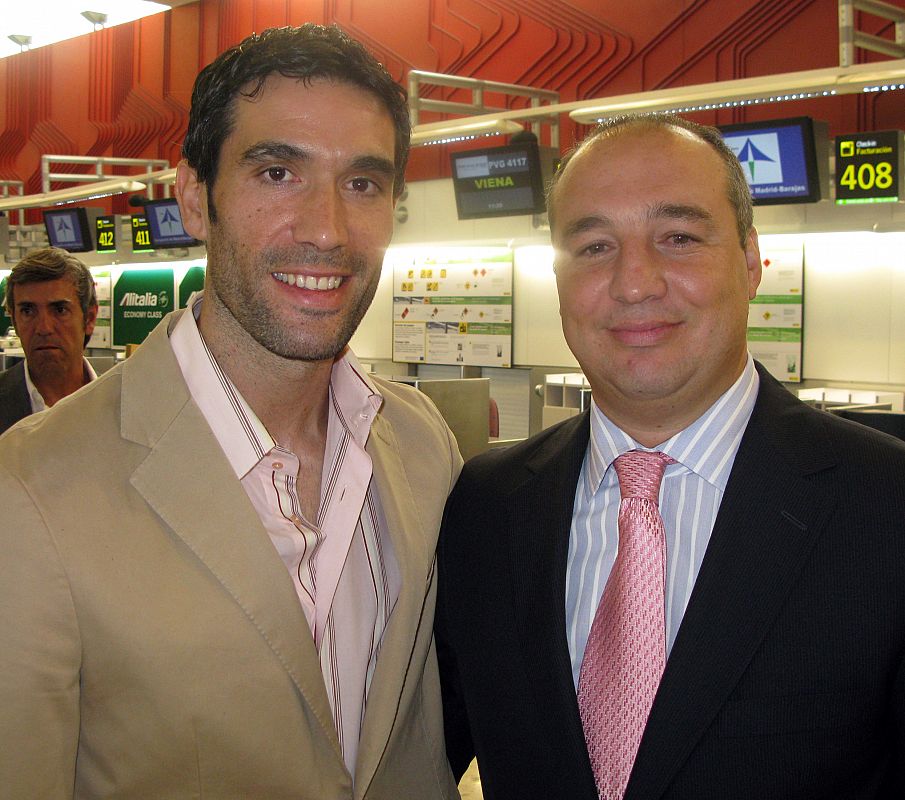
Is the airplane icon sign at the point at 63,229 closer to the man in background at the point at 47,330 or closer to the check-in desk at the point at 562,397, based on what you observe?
the check-in desk at the point at 562,397

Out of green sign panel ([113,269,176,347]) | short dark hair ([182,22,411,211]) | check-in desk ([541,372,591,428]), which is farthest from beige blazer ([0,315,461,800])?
green sign panel ([113,269,176,347])

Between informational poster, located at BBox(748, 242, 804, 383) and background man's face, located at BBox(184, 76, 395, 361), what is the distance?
21.7 feet

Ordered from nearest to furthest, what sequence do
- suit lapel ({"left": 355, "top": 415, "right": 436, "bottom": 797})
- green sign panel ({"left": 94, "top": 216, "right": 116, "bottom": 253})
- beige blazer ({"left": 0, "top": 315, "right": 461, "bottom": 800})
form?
1. beige blazer ({"left": 0, "top": 315, "right": 461, "bottom": 800})
2. suit lapel ({"left": 355, "top": 415, "right": 436, "bottom": 797})
3. green sign panel ({"left": 94, "top": 216, "right": 116, "bottom": 253})

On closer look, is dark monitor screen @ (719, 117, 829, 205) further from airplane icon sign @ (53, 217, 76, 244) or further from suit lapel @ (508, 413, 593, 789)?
airplane icon sign @ (53, 217, 76, 244)

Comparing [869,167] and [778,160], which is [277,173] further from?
[869,167]

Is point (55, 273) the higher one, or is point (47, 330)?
point (55, 273)

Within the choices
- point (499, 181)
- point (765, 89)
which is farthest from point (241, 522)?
point (499, 181)

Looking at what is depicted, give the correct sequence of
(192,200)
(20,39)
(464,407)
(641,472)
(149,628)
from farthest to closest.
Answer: (20,39)
(464,407)
(192,200)
(641,472)
(149,628)

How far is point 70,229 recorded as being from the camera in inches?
518

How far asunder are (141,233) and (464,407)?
7.31 metres

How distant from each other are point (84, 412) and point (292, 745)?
2.04 feet

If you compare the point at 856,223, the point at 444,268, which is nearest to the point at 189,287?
the point at 444,268

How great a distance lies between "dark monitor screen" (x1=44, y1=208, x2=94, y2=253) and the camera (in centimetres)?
1298

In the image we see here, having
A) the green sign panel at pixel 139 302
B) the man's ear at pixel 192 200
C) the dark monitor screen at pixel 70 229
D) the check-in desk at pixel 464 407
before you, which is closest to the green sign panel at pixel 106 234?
the dark monitor screen at pixel 70 229
